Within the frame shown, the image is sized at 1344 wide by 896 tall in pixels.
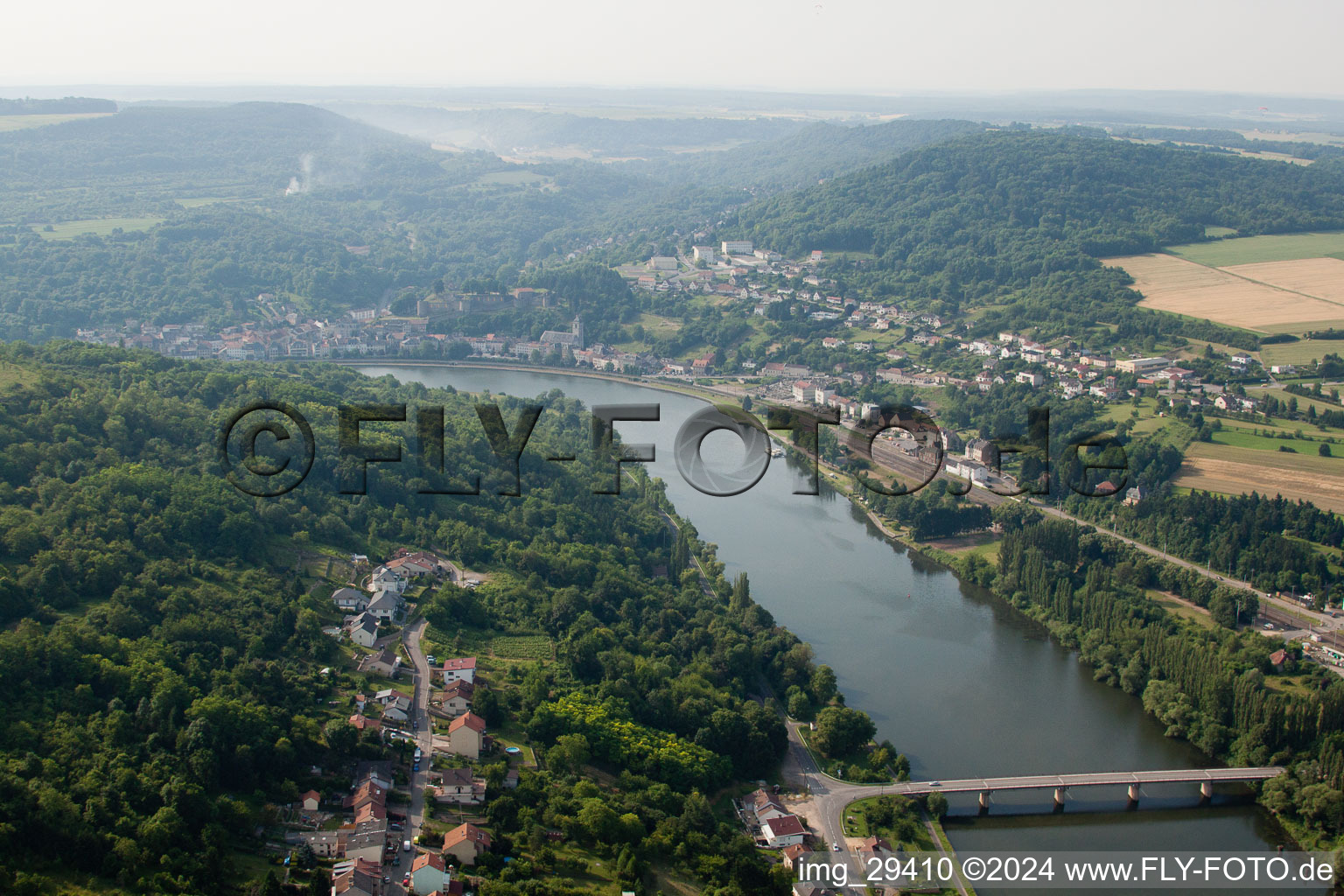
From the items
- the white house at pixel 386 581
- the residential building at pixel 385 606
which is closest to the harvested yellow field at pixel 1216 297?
the white house at pixel 386 581

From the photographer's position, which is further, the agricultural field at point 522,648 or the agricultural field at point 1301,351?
the agricultural field at point 1301,351

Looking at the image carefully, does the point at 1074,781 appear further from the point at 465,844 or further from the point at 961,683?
the point at 465,844

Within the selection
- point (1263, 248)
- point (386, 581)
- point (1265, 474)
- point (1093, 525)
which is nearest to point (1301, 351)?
point (1265, 474)

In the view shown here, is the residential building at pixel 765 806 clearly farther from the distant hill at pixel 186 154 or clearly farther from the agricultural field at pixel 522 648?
the distant hill at pixel 186 154

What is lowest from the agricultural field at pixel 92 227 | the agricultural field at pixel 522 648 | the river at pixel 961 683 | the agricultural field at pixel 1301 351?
the river at pixel 961 683

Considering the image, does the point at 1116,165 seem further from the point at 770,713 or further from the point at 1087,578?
the point at 770,713
